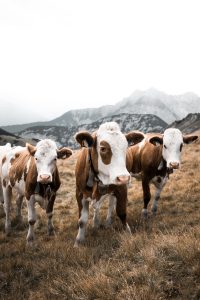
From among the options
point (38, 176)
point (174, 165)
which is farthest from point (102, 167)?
point (174, 165)

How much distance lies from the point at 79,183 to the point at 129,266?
312cm

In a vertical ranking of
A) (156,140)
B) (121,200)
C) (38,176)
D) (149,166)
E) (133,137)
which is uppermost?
(133,137)

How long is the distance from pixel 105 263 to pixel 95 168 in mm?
2193

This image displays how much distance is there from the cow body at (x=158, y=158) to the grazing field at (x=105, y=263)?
2.90ft

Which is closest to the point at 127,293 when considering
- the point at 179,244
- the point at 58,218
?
the point at 179,244

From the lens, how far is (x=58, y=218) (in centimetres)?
1174

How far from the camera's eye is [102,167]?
7039 mm

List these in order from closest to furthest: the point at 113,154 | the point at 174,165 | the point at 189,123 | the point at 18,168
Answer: the point at 113,154, the point at 174,165, the point at 18,168, the point at 189,123

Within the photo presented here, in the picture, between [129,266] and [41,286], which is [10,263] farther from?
[129,266]

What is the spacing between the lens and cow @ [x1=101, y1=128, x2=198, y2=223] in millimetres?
10266

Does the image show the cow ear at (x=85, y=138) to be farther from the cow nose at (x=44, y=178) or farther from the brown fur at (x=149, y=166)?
the brown fur at (x=149, y=166)

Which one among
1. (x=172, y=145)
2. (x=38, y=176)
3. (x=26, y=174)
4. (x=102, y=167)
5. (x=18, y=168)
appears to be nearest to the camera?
(x=102, y=167)

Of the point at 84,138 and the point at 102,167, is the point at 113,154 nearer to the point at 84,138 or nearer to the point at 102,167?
the point at 102,167

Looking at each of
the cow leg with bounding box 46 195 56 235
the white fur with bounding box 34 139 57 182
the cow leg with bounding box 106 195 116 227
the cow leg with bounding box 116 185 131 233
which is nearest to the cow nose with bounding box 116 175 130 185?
the cow leg with bounding box 116 185 131 233
